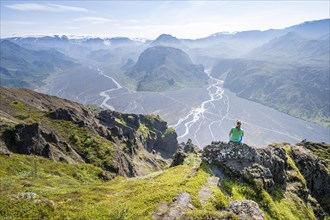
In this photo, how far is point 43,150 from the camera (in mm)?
86875

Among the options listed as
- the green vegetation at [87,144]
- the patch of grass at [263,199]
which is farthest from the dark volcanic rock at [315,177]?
the green vegetation at [87,144]

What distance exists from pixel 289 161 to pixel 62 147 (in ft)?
244

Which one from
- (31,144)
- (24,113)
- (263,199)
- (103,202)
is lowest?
→ (31,144)

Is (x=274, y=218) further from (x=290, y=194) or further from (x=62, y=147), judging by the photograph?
(x=62, y=147)

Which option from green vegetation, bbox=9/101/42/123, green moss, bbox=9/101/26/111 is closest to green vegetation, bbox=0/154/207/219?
green vegetation, bbox=9/101/42/123

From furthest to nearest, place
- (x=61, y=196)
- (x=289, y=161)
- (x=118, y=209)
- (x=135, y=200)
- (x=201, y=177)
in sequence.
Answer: (x=289, y=161) < (x=201, y=177) < (x=61, y=196) < (x=135, y=200) < (x=118, y=209)

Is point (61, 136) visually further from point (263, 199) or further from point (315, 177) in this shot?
point (263, 199)

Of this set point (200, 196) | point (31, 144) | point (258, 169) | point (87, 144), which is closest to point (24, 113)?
point (87, 144)

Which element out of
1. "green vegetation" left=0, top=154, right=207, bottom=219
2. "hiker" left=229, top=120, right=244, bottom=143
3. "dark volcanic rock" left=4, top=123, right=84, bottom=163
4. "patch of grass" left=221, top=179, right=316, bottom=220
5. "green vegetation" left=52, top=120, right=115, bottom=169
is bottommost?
"green vegetation" left=52, top=120, right=115, bottom=169

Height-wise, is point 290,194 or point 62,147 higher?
point 290,194

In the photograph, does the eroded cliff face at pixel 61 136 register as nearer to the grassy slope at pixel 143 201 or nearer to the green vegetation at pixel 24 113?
the green vegetation at pixel 24 113

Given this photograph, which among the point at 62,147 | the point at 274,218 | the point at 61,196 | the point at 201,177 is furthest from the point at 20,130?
the point at 274,218

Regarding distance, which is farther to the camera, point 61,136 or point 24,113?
point 24,113

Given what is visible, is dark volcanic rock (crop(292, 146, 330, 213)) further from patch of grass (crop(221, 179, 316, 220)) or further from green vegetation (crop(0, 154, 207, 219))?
green vegetation (crop(0, 154, 207, 219))
